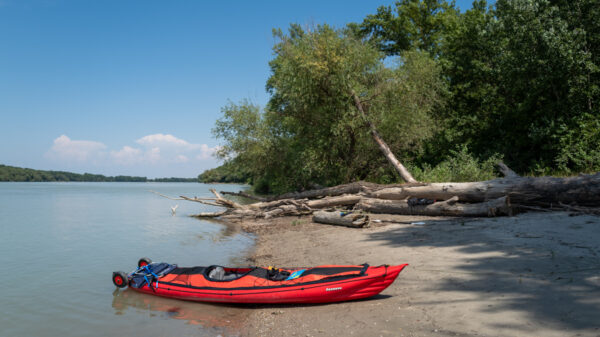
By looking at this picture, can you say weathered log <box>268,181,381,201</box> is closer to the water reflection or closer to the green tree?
the water reflection

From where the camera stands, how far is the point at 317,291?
5.65 meters

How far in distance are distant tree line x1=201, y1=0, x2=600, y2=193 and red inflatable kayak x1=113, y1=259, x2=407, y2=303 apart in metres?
11.9

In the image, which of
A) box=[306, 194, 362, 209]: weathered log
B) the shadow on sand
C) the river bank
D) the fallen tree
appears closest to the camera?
the river bank

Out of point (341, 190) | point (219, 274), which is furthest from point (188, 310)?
point (341, 190)

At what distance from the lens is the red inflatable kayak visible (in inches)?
218

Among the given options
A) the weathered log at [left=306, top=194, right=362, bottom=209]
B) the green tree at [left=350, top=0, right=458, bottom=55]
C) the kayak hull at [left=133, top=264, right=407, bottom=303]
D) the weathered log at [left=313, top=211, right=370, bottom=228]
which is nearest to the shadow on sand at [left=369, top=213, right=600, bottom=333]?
the kayak hull at [left=133, top=264, right=407, bottom=303]

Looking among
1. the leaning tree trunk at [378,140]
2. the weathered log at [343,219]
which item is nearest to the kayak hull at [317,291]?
the weathered log at [343,219]

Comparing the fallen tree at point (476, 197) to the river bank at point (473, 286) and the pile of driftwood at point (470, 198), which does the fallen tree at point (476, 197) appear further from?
the river bank at point (473, 286)

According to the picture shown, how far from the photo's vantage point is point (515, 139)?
20.5 m

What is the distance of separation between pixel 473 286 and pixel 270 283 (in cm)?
313

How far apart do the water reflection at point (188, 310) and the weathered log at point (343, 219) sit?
627 cm

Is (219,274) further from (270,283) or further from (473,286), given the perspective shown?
(473,286)

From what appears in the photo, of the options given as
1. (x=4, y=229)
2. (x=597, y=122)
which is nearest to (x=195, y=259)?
(x=4, y=229)

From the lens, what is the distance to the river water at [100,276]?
6.10 meters
